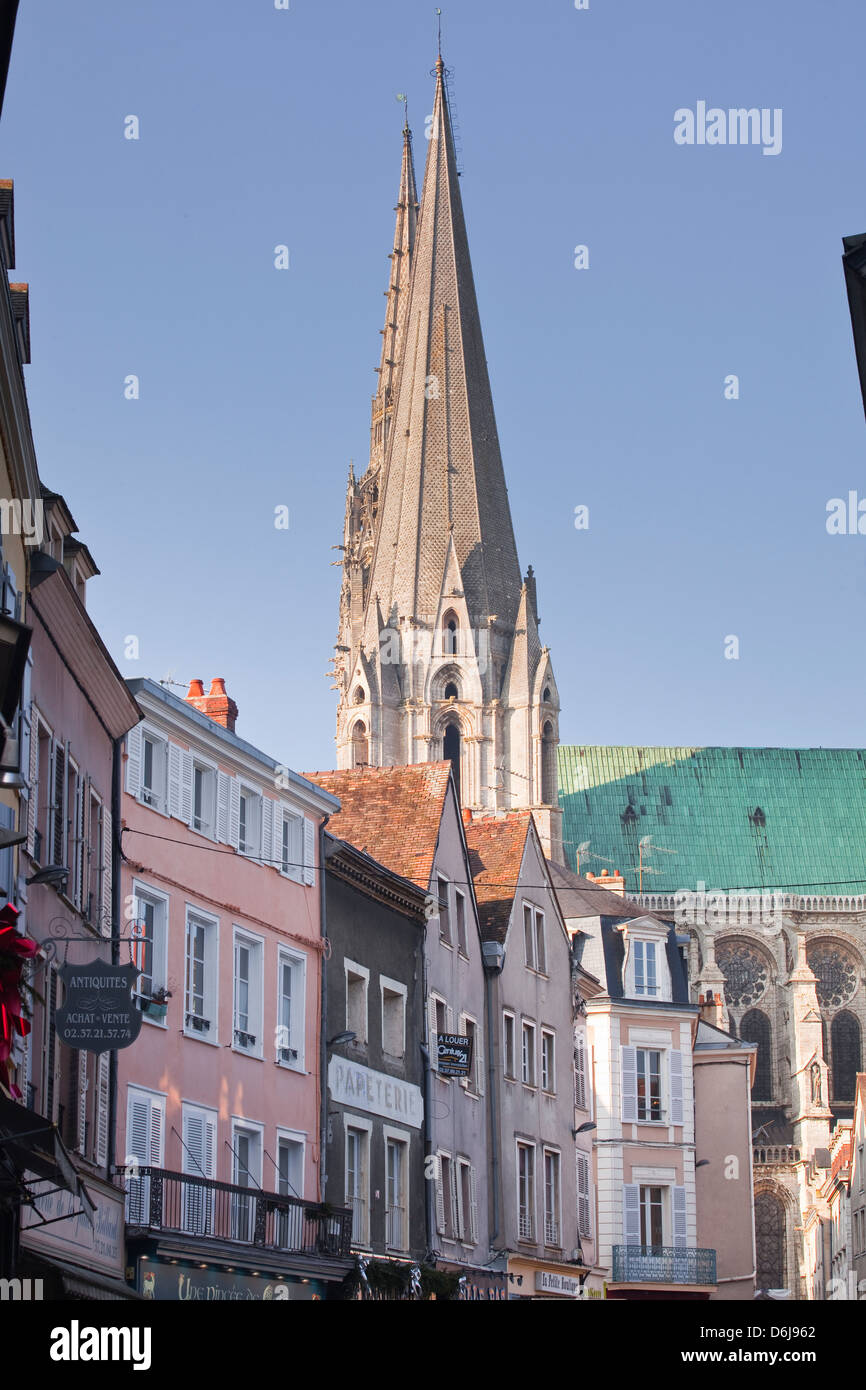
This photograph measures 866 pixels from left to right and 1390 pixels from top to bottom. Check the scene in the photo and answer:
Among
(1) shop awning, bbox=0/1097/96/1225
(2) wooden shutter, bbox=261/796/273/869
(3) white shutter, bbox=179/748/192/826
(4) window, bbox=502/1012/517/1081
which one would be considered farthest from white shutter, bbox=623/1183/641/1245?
(1) shop awning, bbox=0/1097/96/1225

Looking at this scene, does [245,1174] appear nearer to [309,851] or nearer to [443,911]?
[309,851]

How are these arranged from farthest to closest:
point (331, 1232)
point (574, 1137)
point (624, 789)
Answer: point (624, 789)
point (574, 1137)
point (331, 1232)

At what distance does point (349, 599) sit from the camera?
97.6 metres

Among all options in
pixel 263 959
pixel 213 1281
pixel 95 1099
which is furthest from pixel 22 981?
pixel 263 959

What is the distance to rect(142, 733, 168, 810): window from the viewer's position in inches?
984

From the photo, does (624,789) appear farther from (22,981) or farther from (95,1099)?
(22,981)

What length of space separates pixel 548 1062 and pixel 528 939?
7.37 feet

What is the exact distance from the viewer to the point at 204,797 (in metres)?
26.5

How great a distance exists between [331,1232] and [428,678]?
2473 inches

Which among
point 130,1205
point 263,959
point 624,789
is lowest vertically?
point 130,1205

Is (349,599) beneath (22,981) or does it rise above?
above

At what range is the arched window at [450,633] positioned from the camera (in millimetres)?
90062


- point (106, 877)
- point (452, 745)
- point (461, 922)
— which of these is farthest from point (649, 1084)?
point (452, 745)

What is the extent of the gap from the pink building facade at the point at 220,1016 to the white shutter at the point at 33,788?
3780 mm
